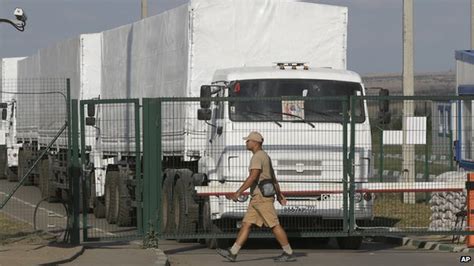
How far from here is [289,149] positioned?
16.9m

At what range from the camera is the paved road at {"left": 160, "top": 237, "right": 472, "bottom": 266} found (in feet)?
51.0

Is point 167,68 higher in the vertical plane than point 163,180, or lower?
higher

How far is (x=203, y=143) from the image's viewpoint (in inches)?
699

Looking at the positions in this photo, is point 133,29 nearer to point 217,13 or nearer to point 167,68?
point 167,68

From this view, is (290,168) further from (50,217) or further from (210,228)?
(50,217)

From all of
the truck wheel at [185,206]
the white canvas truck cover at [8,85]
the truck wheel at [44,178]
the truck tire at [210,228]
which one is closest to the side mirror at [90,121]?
the truck wheel at [185,206]

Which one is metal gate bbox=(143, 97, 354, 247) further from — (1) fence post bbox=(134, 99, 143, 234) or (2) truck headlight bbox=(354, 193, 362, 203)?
(2) truck headlight bbox=(354, 193, 362, 203)

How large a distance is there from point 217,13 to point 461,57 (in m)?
6.89

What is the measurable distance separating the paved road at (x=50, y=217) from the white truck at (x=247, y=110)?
569mm

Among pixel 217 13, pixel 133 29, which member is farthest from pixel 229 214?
pixel 133 29

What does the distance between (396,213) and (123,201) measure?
192 inches

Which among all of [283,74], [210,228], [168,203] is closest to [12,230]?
[168,203]

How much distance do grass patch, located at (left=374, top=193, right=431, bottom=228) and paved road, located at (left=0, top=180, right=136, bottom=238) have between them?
13.6ft

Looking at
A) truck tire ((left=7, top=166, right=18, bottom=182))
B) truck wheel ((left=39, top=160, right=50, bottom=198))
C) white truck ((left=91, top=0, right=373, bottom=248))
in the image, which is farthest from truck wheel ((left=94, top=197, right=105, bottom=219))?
truck tire ((left=7, top=166, right=18, bottom=182))
